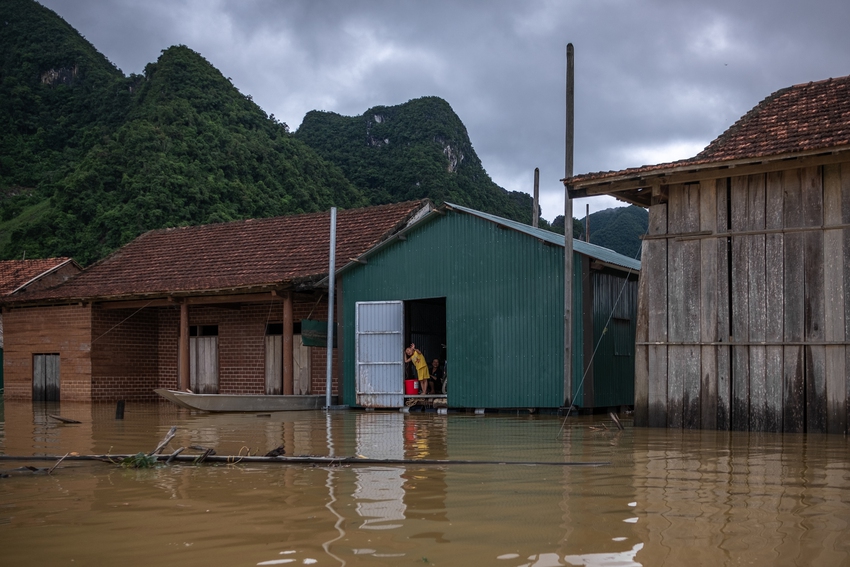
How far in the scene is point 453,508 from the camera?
558 centimetres

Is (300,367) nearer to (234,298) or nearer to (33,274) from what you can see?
(234,298)

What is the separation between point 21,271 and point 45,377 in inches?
164

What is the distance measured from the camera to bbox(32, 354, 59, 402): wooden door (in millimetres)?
24156

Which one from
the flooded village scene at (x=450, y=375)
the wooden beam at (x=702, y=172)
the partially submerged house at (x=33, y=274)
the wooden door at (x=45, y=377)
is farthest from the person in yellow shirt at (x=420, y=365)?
the partially submerged house at (x=33, y=274)

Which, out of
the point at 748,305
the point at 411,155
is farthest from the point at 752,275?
the point at 411,155

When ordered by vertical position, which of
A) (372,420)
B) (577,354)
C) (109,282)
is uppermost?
(109,282)

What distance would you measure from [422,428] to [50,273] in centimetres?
1756

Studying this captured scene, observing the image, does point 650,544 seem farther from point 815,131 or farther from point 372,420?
point 372,420

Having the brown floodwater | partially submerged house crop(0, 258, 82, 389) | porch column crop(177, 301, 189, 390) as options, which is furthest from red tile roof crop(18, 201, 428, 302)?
the brown floodwater

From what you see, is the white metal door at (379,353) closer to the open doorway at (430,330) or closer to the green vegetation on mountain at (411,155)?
the open doorway at (430,330)

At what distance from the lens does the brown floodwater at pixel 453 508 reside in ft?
14.6

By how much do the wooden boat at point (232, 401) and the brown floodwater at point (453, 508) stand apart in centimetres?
766

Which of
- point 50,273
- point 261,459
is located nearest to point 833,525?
point 261,459

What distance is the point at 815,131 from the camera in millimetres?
11453
